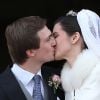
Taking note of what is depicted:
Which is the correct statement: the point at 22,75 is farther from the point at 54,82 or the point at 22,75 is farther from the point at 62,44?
the point at 62,44

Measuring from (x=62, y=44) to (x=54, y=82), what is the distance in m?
0.26

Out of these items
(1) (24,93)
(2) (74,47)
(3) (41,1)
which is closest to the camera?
(1) (24,93)

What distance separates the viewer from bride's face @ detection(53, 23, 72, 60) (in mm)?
3770

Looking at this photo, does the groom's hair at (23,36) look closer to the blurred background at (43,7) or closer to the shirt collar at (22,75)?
the shirt collar at (22,75)

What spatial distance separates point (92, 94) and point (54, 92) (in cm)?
28

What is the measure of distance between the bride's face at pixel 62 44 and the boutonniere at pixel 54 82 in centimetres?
14

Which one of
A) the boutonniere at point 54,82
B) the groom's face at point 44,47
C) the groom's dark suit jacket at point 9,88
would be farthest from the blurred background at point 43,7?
the groom's dark suit jacket at point 9,88

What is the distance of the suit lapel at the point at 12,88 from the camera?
354 cm

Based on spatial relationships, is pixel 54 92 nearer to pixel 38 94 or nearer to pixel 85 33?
pixel 38 94

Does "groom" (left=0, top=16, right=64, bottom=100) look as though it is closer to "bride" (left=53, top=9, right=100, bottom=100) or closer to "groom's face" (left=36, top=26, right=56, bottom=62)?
"groom's face" (left=36, top=26, right=56, bottom=62)

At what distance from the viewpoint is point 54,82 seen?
3742mm

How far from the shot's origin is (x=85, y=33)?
12.3ft

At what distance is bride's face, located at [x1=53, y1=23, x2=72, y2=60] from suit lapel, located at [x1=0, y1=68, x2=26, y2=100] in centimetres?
38

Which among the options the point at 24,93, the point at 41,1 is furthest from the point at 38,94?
the point at 41,1
